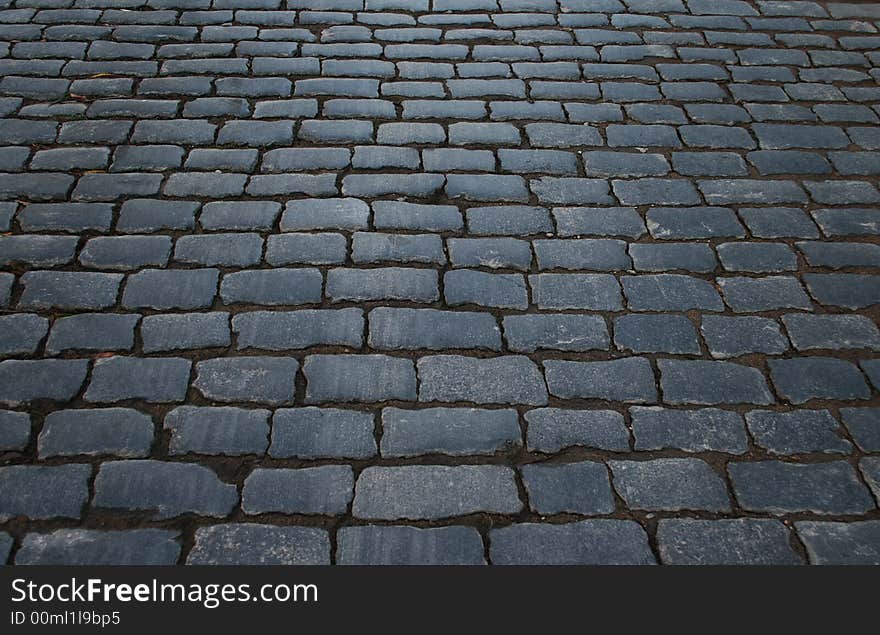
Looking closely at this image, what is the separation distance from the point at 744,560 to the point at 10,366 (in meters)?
2.48

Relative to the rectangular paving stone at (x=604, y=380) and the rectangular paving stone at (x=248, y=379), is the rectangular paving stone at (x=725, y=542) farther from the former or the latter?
the rectangular paving stone at (x=248, y=379)

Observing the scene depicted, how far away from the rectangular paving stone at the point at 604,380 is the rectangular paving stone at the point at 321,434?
26.3 inches

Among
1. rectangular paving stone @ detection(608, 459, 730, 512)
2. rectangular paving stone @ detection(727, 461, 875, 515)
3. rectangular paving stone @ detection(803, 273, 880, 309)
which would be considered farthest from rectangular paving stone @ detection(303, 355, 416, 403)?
rectangular paving stone @ detection(803, 273, 880, 309)

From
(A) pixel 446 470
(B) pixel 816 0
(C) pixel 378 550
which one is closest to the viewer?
(C) pixel 378 550

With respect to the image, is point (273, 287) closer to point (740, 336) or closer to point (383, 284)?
point (383, 284)

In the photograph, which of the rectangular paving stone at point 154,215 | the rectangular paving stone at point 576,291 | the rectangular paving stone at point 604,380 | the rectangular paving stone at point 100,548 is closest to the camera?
the rectangular paving stone at point 100,548

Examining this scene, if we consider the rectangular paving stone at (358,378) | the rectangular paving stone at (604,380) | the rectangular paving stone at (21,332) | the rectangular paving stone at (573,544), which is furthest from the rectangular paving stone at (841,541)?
the rectangular paving stone at (21,332)

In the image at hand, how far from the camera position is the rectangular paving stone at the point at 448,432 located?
7.97ft

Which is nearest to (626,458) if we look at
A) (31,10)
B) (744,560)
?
(744,560)

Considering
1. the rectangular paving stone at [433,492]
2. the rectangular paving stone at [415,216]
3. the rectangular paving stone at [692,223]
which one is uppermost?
the rectangular paving stone at [692,223]

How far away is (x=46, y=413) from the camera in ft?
8.21

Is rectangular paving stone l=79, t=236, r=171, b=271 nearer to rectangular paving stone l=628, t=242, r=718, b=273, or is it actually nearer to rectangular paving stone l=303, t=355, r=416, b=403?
rectangular paving stone l=303, t=355, r=416, b=403

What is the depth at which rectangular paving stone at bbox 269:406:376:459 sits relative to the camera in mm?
2408

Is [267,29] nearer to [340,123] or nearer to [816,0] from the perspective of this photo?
[340,123]
